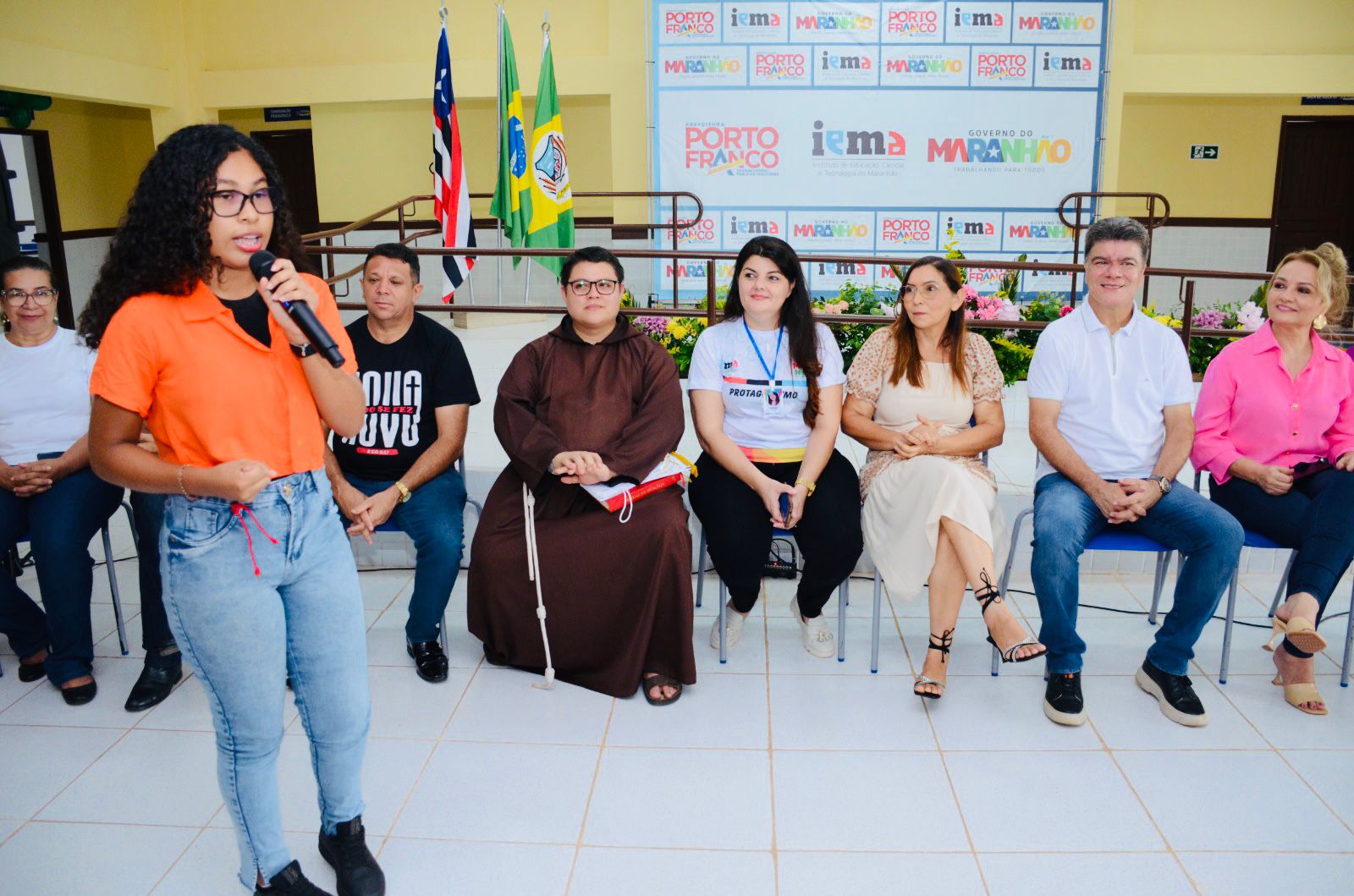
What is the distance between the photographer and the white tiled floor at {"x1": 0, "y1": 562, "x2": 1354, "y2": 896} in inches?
78.3

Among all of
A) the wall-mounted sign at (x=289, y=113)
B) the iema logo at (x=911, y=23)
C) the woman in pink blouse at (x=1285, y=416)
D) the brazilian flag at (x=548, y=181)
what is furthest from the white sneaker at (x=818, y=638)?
the wall-mounted sign at (x=289, y=113)

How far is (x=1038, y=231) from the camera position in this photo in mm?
7766

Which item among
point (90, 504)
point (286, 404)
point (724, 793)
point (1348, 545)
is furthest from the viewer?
point (90, 504)

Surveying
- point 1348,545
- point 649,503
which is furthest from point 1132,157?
point 649,503

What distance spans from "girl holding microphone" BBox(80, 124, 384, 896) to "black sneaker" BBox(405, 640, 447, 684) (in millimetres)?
973

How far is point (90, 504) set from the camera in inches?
110

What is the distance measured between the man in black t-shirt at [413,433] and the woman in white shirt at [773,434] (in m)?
0.70

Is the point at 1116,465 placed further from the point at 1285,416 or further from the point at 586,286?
the point at 586,286

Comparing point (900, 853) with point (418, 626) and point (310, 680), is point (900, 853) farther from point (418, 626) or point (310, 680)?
point (418, 626)

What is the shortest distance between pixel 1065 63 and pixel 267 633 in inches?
297

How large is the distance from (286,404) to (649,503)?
1.30 metres

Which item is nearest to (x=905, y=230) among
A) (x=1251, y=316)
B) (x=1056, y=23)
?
(x=1056, y=23)

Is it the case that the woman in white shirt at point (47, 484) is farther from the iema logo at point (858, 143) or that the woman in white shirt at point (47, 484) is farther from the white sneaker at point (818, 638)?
the iema logo at point (858, 143)

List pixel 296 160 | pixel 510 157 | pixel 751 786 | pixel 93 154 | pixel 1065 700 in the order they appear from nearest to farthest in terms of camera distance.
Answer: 1. pixel 751 786
2. pixel 1065 700
3. pixel 510 157
4. pixel 93 154
5. pixel 296 160
